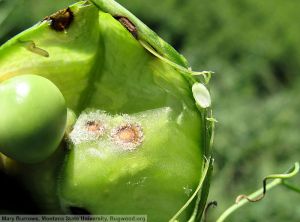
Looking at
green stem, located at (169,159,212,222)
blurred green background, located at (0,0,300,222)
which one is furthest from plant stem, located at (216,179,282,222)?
blurred green background, located at (0,0,300,222)

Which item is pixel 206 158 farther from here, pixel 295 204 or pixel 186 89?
pixel 295 204


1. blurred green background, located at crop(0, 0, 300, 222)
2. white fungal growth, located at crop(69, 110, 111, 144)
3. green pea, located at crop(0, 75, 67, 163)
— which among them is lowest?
blurred green background, located at crop(0, 0, 300, 222)

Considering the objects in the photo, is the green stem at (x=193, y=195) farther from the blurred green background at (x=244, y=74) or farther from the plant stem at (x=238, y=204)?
the blurred green background at (x=244, y=74)

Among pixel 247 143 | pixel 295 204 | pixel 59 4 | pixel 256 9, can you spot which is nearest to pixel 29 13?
pixel 59 4

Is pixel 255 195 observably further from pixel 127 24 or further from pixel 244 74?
pixel 244 74

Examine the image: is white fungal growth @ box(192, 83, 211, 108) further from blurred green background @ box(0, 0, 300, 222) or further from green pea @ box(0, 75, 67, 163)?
blurred green background @ box(0, 0, 300, 222)

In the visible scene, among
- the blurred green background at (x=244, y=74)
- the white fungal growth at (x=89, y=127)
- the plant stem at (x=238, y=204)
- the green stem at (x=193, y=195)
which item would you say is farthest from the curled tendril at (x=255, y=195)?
the blurred green background at (x=244, y=74)

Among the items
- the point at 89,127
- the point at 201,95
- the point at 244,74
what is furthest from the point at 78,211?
the point at 244,74
